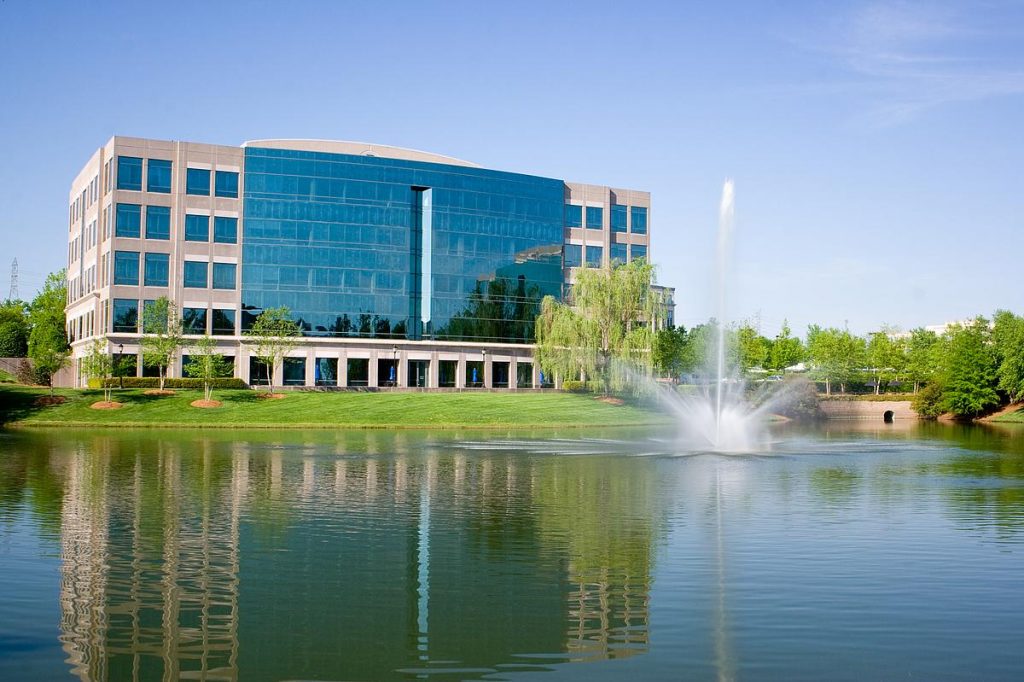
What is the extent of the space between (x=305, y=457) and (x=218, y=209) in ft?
163

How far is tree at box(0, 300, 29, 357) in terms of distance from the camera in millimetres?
114438

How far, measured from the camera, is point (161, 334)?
71.0 meters

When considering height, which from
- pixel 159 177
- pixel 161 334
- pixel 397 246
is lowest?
pixel 161 334

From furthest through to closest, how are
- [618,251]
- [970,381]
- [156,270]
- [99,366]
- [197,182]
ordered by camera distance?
1. [618,251]
2. [970,381]
3. [197,182]
4. [156,270]
5. [99,366]

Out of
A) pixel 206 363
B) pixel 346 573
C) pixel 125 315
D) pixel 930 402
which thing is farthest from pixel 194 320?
pixel 930 402

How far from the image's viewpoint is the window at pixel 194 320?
79.8 m

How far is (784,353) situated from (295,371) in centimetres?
6310

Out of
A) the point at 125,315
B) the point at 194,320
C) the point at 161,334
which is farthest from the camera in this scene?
the point at 194,320

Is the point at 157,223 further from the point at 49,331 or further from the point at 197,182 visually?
the point at 49,331

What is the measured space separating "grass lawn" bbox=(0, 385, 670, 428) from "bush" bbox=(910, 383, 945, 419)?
137 feet

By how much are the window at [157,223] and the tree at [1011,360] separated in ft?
258

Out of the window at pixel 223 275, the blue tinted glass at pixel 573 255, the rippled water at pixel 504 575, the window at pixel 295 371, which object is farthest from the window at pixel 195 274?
the rippled water at pixel 504 575

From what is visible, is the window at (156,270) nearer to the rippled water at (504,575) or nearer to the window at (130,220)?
the window at (130,220)

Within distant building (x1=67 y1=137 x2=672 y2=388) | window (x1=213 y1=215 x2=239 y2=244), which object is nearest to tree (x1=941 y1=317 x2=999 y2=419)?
distant building (x1=67 y1=137 x2=672 y2=388)
